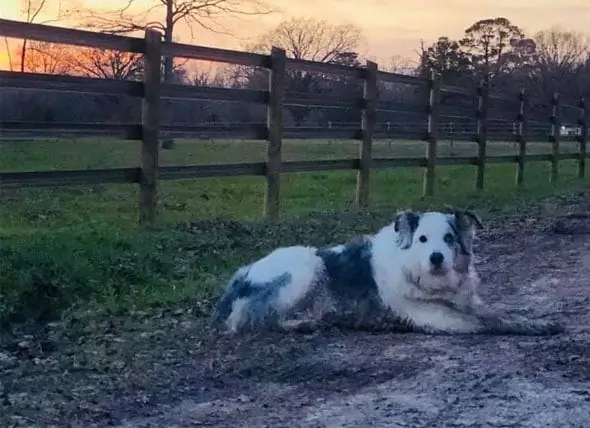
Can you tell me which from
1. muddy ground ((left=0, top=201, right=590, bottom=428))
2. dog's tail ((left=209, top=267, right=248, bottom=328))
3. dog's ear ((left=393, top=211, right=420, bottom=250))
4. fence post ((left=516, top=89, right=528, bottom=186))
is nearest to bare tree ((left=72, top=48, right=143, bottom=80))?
muddy ground ((left=0, top=201, right=590, bottom=428))

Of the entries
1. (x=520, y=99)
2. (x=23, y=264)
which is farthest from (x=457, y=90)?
(x=23, y=264)

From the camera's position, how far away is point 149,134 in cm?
820

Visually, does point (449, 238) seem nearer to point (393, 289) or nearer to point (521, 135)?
point (393, 289)

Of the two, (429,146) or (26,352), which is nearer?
(26,352)

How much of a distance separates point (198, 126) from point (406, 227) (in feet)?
14.6

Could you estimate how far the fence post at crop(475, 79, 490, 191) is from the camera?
593 inches

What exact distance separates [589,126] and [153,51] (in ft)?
51.4

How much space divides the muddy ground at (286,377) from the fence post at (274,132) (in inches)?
163

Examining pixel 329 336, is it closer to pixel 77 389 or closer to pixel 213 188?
pixel 77 389

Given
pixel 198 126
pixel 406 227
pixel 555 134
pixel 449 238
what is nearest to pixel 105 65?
pixel 198 126

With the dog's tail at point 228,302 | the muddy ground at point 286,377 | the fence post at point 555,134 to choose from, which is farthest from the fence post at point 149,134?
the fence post at point 555,134

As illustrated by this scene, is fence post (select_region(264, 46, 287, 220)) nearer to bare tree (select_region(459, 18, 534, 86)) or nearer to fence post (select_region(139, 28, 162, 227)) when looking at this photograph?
fence post (select_region(139, 28, 162, 227))

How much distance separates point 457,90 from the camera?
14.7 m

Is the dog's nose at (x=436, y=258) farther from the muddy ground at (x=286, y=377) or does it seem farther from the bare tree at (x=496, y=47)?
the bare tree at (x=496, y=47)
